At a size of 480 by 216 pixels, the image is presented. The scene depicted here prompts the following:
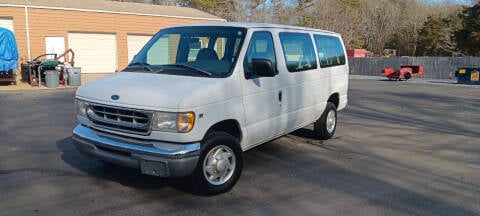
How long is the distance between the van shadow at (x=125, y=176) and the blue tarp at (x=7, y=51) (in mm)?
15021

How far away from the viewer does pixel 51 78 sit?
1909 cm

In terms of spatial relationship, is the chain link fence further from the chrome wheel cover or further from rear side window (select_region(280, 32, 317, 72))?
the chrome wheel cover

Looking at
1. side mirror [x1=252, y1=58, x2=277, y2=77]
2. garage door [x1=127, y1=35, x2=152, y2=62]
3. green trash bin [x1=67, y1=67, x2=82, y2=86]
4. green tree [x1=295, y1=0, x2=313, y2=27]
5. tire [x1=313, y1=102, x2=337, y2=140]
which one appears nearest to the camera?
side mirror [x1=252, y1=58, x2=277, y2=77]

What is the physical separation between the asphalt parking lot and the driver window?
4.96 feet

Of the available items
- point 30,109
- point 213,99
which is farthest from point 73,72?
point 213,99

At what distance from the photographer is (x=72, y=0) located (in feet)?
89.6

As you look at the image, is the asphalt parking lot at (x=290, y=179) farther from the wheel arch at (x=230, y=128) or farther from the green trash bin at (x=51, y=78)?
the green trash bin at (x=51, y=78)

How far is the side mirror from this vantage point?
4.89 metres

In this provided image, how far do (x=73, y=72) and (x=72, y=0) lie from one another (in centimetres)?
951

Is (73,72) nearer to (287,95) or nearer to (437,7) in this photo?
(287,95)

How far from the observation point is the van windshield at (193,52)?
4906 mm

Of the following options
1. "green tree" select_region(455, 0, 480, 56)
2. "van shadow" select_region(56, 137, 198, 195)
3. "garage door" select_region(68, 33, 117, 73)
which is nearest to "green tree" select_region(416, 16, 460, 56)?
"green tree" select_region(455, 0, 480, 56)

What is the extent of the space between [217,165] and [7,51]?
1782 centimetres

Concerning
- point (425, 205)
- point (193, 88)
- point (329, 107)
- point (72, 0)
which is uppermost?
point (72, 0)
